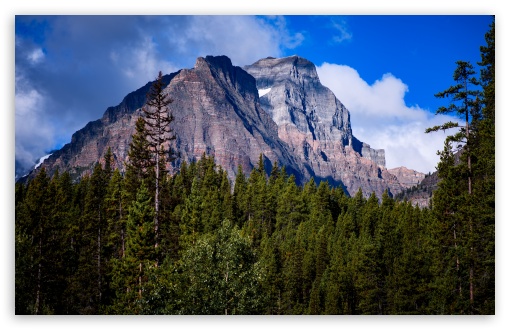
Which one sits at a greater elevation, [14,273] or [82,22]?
[82,22]

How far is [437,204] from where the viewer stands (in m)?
21.4

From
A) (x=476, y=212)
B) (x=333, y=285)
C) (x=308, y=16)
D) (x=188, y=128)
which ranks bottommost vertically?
(x=333, y=285)

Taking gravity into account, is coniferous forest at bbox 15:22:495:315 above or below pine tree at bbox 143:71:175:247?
below

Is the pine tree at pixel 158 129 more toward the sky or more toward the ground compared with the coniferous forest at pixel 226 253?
more toward the sky

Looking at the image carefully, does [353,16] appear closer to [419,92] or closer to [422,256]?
[419,92]

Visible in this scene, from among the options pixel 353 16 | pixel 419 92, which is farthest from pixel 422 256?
pixel 353 16

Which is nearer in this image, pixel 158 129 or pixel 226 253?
pixel 226 253

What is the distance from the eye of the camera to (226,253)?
16.0 meters

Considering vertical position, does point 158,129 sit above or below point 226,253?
above

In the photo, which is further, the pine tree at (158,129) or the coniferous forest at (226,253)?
the pine tree at (158,129)

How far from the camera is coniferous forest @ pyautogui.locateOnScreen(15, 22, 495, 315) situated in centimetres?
1438

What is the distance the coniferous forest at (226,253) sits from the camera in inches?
566

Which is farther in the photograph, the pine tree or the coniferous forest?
the pine tree

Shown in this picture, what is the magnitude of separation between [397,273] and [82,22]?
19497mm
